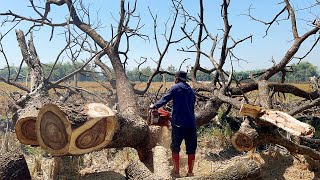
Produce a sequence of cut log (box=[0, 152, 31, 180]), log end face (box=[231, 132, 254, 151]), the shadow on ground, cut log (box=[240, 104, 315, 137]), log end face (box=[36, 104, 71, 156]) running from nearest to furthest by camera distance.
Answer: cut log (box=[240, 104, 315, 137]) < log end face (box=[36, 104, 71, 156]) < cut log (box=[0, 152, 31, 180]) < log end face (box=[231, 132, 254, 151]) < the shadow on ground

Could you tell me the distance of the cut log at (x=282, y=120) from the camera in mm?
3857

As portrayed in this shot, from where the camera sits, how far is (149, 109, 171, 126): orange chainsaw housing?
4730 millimetres

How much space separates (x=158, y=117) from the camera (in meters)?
4.81

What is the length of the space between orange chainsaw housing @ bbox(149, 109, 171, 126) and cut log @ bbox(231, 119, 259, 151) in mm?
1034

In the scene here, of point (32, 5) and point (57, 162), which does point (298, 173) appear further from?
point (32, 5)

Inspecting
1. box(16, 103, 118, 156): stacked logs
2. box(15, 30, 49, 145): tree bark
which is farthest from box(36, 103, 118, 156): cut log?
box(15, 30, 49, 145): tree bark

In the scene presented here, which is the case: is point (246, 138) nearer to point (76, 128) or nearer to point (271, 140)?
point (271, 140)

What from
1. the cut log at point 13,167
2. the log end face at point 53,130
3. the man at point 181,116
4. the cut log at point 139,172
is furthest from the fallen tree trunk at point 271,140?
the cut log at point 13,167

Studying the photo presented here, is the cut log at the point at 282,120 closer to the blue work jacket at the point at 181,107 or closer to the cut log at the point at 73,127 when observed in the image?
the blue work jacket at the point at 181,107

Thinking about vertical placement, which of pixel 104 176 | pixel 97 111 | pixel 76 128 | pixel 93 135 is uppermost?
pixel 97 111

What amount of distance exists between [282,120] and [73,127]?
2534 mm

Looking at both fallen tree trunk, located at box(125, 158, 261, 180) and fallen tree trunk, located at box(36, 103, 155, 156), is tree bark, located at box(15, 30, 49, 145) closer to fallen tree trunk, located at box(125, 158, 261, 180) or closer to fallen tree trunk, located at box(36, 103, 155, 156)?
fallen tree trunk, located at box(36, 103, 155, 156)

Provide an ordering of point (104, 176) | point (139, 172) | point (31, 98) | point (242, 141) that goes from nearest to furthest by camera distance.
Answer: point (139, 172)
point (242, 141)
point (104, 176)
point (31, 98)

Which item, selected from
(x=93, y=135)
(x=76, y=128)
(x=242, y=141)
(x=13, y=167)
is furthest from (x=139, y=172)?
(x=242, y=141)
